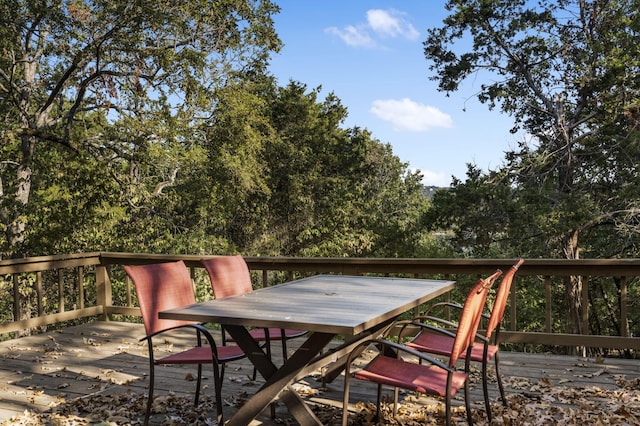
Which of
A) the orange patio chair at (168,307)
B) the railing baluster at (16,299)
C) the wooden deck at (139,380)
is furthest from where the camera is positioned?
the railing baluster at (16,299)

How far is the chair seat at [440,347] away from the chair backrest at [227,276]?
4.29 ft

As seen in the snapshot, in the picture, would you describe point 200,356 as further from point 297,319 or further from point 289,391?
point 297,319

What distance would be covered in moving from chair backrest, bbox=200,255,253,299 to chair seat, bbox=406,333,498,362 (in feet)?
4.29

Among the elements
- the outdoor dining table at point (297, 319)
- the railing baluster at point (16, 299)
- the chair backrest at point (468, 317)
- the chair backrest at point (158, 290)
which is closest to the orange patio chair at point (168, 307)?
the chair backrest at point (158, 290)

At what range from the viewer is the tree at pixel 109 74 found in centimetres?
960

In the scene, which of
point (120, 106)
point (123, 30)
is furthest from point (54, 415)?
point (120, 106)

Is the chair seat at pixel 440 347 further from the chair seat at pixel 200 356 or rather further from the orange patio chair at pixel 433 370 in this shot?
the chair seat at pixel 200 356

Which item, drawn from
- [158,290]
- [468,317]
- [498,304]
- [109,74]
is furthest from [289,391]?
[109,74]

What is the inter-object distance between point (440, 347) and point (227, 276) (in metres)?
1.63

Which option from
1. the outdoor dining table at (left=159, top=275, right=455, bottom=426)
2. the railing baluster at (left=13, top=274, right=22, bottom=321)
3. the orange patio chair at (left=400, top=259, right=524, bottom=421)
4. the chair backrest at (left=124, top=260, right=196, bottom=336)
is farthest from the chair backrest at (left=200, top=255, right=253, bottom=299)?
the railing baluster at (left=13, top=274, right=22, bottom=321)

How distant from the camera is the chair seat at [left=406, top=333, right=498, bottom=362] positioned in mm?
3493

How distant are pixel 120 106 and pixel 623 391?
9.65m

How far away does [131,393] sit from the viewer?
4.14 meters

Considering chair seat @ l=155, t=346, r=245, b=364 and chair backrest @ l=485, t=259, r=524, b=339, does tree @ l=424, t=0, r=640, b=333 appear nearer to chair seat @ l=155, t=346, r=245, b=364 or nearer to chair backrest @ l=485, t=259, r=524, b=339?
chair backrest @ l=485, t=259, r=524, b=339
